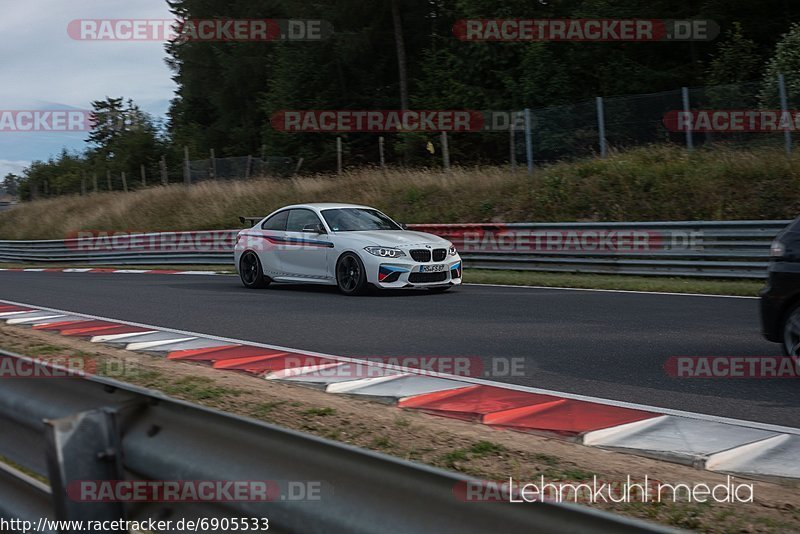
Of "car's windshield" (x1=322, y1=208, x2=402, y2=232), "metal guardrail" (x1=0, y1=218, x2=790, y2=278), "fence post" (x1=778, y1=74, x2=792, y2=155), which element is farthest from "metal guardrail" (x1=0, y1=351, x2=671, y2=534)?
"fence post" (x1=778, y1=74, x2=792, y2=155)

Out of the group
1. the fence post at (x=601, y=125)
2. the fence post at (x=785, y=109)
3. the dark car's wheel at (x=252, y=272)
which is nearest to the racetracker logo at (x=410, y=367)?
the dark car's wheel at (x=252, y=272)

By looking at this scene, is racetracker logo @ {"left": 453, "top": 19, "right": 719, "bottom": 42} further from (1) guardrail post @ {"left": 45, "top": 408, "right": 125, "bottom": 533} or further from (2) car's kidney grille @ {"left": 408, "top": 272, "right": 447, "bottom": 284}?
(1) guardrail post @ {"left": 45, "top": 408, "right": 125, "bottom": 533}

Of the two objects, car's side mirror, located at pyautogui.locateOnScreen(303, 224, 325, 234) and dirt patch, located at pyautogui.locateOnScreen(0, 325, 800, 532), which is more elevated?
car's side mirror, located at pyautogui.locateOnScreen(303, 224, 325, 234)

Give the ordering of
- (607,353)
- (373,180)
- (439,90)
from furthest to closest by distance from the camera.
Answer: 1. (439,90)
2. (373,180)
3. (607,353)

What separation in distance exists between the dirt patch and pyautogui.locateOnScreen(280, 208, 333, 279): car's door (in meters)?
6.52

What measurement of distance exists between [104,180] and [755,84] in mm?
41064

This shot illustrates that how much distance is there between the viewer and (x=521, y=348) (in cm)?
856

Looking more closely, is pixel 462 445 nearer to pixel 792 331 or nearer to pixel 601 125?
pixel 792 331

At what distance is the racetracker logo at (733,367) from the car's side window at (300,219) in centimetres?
796

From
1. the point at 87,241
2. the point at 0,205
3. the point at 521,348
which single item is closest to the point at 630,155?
the point at 521,348

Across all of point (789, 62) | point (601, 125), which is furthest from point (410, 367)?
point (789, 62)

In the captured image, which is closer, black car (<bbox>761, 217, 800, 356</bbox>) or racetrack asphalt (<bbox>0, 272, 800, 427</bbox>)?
racetrack asphalt (<bbox>0, 272, 800, 427</bbox>)

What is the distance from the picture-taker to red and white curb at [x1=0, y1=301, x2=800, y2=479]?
16.0 ft

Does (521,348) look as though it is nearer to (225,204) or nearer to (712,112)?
(712,112)
